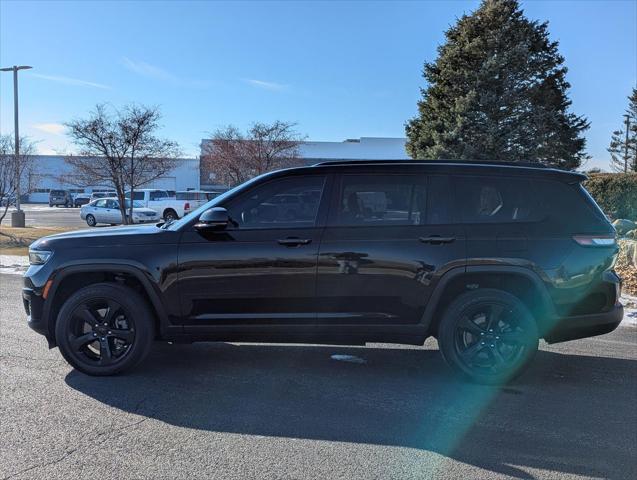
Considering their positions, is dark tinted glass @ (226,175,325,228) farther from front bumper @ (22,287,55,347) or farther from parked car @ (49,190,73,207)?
parked car @ (49,190,73,207)

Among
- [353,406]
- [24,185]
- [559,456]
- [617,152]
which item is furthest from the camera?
[617,152]

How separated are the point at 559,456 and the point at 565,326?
1.52 metres

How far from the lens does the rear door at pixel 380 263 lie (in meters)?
4.74

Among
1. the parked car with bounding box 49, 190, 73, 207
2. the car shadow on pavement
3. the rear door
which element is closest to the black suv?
the rear door

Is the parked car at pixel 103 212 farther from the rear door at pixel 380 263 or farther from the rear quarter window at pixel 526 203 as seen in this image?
the rear quarter window at pixel 526 203

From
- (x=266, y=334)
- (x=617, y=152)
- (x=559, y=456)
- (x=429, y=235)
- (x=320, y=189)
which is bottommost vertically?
(x=559, y=456)

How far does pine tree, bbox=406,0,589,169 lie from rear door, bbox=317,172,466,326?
15827 mm

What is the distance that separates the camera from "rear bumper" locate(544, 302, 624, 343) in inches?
191

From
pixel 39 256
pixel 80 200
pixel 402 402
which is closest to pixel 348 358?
pixel 402 402

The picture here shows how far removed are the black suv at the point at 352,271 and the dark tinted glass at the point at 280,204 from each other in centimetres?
1

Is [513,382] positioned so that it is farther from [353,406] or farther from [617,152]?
[617,152]

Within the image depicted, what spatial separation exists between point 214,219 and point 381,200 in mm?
1486

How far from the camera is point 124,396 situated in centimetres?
449

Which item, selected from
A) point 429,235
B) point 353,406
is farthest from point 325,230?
point 353,406
